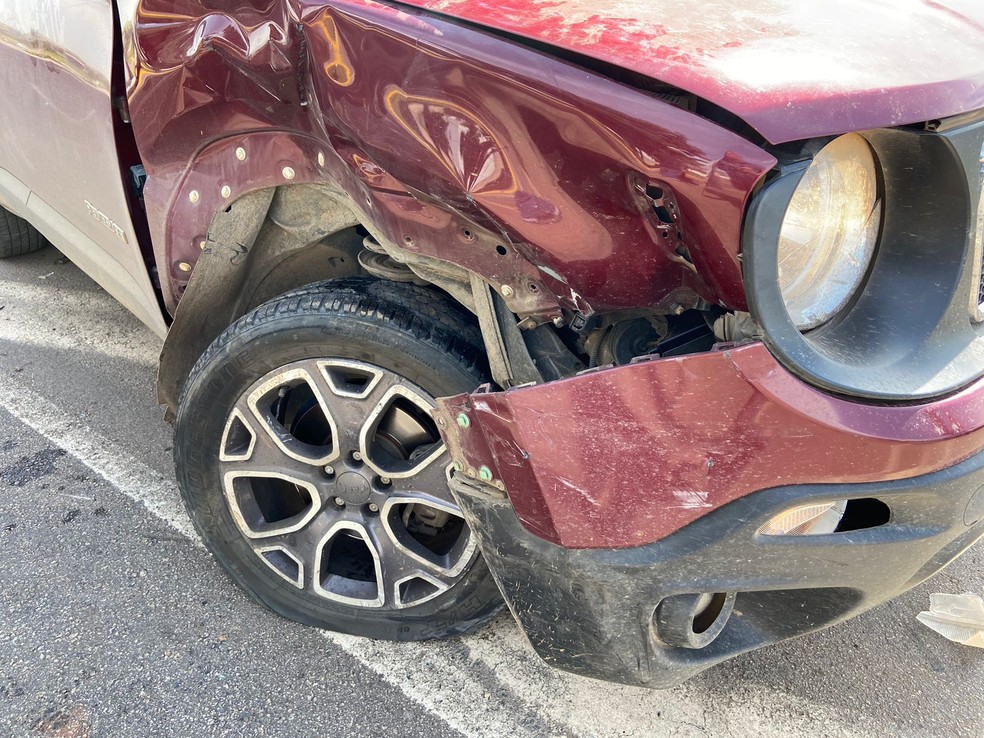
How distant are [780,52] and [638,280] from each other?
17.0 inches

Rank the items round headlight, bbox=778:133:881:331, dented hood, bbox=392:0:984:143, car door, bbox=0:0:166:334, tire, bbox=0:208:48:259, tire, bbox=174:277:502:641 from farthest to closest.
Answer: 1. tire, bbox=0:208:48:259
2. car door, bbox=0:0:166:334
3. tire, bbox=174:277:502:641
4. round headlight, bbox=778:133:881:331
5. dented hood, bbox=392:0:984:143

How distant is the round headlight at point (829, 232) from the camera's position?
129cm

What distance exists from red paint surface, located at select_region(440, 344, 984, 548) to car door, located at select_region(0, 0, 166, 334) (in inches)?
57.4

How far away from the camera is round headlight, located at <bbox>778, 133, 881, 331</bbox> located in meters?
1.29

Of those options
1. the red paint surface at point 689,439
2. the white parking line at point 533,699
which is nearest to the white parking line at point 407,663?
the white parking line at point 533,699

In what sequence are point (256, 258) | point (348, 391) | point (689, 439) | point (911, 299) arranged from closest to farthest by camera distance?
point (689, 439), point (911, 299), point (348, 391), point (256, 258)

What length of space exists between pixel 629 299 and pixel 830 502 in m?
0.47

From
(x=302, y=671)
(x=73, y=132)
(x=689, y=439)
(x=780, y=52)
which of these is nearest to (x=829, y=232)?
(x=780, y=52)

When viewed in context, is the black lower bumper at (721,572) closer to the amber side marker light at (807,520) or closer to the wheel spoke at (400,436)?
the amber side marker light at (807,520)

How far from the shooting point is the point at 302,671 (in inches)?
78.8

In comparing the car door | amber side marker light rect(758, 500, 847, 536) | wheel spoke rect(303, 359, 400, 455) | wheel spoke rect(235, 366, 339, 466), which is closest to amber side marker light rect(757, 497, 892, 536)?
amber side marker light rect(758, 500, 847, 536)

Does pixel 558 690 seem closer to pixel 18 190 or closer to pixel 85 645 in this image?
pixel 85 645

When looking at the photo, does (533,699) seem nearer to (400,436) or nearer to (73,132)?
(400,436)

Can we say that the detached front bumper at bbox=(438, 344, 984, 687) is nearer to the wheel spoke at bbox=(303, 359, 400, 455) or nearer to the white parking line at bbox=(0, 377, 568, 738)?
the wheel spoke at bbox=(303, 359, 400, 455)
